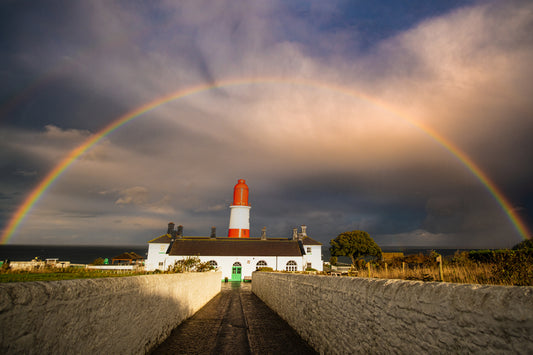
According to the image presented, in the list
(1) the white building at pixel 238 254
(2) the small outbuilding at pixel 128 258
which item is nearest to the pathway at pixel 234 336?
(1) the white building at pixel 238 254

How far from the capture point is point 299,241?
47781mm

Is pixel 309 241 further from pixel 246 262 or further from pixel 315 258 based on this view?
pixel 246 262

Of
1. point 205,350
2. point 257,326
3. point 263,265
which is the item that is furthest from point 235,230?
point 205,350

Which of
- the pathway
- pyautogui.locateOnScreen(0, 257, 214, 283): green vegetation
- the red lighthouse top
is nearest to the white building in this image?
the red lighthouse top

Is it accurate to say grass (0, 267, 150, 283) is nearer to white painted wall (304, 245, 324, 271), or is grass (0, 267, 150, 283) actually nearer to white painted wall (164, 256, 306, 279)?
white painted wall (164, 256, 306, 279)

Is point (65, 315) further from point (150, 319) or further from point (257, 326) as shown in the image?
point (257, 326)

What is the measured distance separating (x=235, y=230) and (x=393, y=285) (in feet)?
160

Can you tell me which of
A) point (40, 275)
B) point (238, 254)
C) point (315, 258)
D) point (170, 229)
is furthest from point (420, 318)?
point (170, 229)

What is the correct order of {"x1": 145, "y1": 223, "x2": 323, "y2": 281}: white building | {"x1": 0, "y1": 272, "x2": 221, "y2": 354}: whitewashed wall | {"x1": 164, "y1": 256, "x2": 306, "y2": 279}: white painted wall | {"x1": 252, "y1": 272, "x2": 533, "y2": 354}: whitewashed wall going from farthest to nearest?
1. {"x1": 145, "y1": 223, "x2": 323, "y2": 281}: white building
2. {"x1": 164, "y1": 256, "x2": 306, "y2": 279}: white painted wall
3. {"x1": 0, "y1": 272, "x2": 221, "y2": 354}: whitewashed wall
4. {"x1": 252, "y1": 272, "x2": 533, "y2": 354}: whitewashed wall

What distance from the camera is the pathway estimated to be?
8.16 metres

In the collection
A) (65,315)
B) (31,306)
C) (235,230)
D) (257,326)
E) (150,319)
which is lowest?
(257,326)

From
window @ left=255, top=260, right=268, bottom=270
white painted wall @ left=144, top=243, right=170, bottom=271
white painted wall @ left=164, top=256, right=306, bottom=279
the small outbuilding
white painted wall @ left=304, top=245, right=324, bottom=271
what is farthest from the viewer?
white painted wall @ left=304, top=245, right=324, bottom=271

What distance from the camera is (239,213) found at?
5178 cm

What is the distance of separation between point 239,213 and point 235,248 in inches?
340
